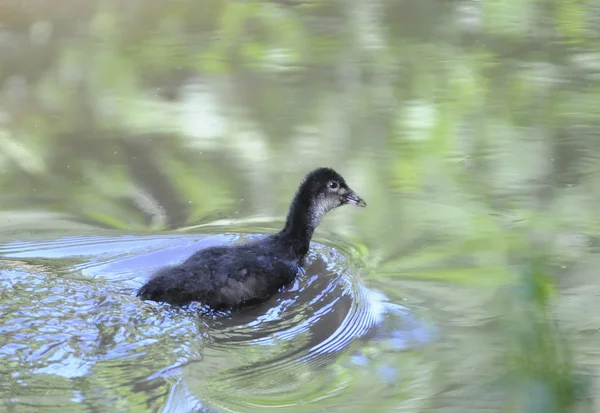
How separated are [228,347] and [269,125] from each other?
3.48 metres

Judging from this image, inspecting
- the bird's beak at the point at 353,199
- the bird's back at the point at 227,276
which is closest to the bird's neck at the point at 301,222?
the bird's back at the point at 227,276

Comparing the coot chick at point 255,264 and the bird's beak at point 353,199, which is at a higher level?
the bird's beak at point 353,199

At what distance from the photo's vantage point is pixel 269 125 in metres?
7.71

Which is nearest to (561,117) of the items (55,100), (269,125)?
(269,125)

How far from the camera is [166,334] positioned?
4555 millimetres

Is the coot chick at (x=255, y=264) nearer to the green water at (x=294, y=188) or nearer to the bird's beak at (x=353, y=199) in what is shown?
the bird's beak at (x=353, y=199)

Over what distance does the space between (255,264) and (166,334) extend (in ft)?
3.12

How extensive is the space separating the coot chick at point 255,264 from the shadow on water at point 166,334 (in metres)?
0.08

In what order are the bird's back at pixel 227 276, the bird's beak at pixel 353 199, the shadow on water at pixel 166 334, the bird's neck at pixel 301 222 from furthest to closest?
the bird's beak at pixel 353 199 → the bird's neck at pixel 301 222 → the bird's back at pixel 227 276 → the shadow on water at pixel 166 334

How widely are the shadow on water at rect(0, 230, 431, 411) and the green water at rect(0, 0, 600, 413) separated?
0.02 metres

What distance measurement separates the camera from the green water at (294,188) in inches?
159

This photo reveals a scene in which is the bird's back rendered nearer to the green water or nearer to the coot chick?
the coot chick

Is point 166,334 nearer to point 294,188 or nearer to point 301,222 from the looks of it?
point 301,222

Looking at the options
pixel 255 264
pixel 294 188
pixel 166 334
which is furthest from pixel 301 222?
pixel 166 334
